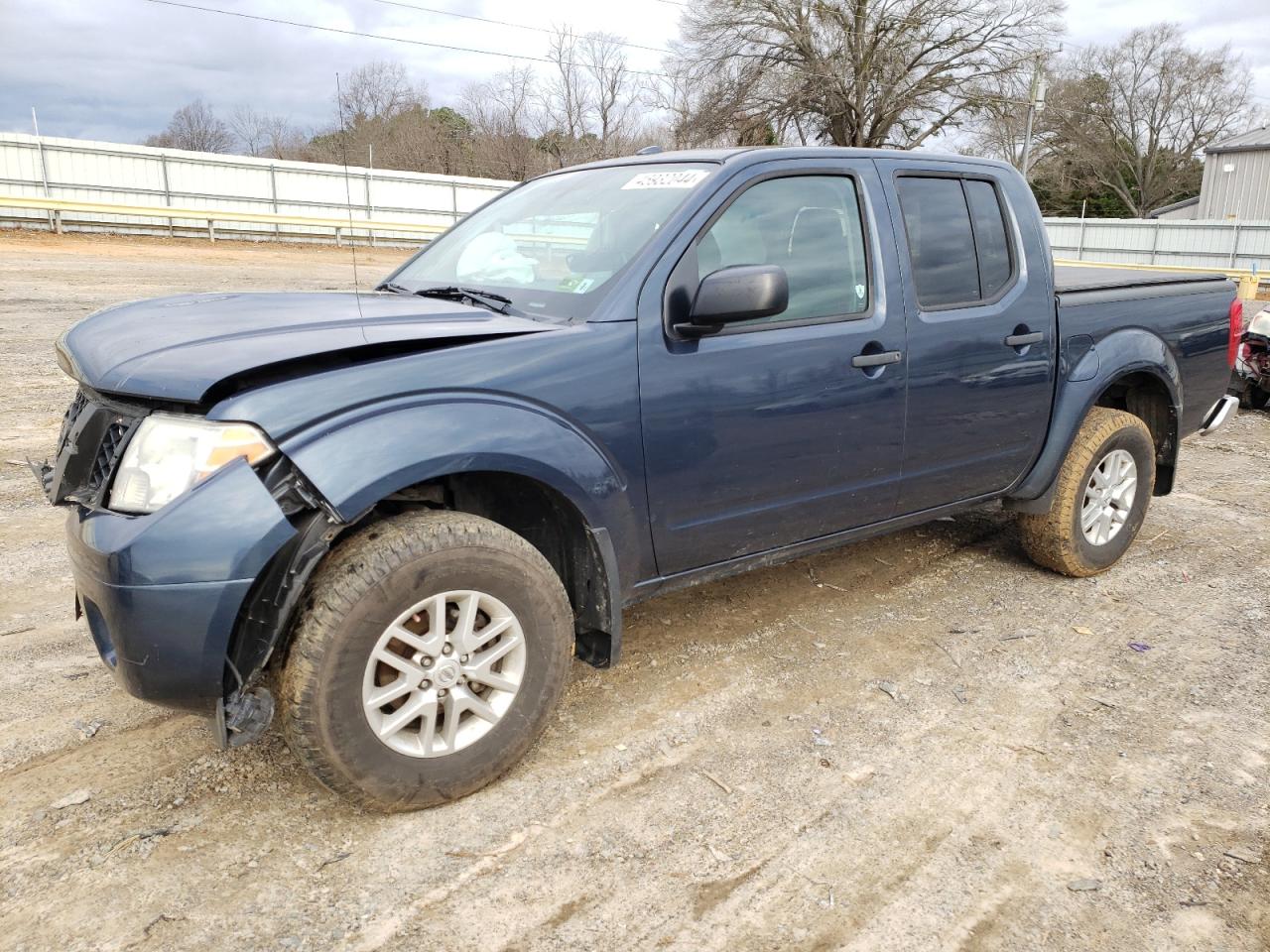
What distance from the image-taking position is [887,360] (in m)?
3.67

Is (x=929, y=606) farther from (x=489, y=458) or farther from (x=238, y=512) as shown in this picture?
(x=238, y=512)

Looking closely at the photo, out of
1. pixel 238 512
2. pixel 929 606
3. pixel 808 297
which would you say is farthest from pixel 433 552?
pixel 929 606

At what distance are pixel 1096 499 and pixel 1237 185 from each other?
167ft

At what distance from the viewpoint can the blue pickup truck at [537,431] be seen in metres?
2.49

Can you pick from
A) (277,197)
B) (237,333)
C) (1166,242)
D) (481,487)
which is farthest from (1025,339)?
(1166,242)

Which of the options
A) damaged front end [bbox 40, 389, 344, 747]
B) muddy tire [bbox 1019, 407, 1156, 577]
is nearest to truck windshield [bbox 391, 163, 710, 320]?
damaged front end [bbox 40, 389, 344, 747]

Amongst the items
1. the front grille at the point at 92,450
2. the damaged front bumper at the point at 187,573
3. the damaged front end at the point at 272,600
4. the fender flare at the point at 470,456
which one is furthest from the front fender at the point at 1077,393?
the front grille at the point at 92,450

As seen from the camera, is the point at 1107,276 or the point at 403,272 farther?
the point at 1107,276

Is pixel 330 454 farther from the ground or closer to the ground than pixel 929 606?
farther from the ground

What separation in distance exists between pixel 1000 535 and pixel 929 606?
4.25 feet

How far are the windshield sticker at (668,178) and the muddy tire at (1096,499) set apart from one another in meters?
2.32

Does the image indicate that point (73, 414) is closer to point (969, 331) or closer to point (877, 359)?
point (877, 359)

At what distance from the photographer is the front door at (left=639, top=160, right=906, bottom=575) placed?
125 inches

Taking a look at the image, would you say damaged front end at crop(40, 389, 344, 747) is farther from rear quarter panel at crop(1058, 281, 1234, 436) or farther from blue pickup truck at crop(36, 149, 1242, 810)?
rear quarter panel at crop(1058, 281, 1234, 436)
